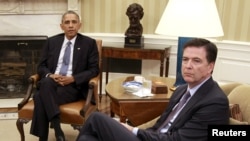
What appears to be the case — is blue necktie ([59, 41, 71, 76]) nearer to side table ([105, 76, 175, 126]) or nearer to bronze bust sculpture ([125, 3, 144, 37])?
side table ([105, 76, 175, 126])

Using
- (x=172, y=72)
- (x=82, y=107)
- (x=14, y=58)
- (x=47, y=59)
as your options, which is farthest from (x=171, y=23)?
(x=14, y=58)

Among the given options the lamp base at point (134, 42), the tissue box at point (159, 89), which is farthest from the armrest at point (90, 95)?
the lamp base at point (134, 42)

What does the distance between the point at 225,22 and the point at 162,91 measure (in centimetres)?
201

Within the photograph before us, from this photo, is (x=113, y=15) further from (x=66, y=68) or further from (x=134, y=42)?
(x=66, y=68)

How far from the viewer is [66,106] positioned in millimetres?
2738

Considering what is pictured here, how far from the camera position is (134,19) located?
408 centimetres

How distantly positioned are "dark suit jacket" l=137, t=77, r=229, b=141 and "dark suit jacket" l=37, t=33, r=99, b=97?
138cm

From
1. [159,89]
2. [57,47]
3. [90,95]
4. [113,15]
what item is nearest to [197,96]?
[159,89]

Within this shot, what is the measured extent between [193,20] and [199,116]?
2.52 feet

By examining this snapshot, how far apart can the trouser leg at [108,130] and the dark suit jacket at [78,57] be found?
1150 mm

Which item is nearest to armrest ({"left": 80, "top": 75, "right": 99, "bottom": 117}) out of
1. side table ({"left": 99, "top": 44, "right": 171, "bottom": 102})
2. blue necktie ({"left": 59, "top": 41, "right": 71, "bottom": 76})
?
blue necktie ({"left": 59, "top": 41, "right": 71, "bottom": 76})

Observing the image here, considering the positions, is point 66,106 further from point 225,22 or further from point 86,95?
point 225,22

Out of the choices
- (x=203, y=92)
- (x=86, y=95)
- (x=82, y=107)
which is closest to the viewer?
(x=203, y=92)

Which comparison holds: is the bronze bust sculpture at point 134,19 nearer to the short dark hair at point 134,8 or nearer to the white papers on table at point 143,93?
the short dark hair at point 134,8
